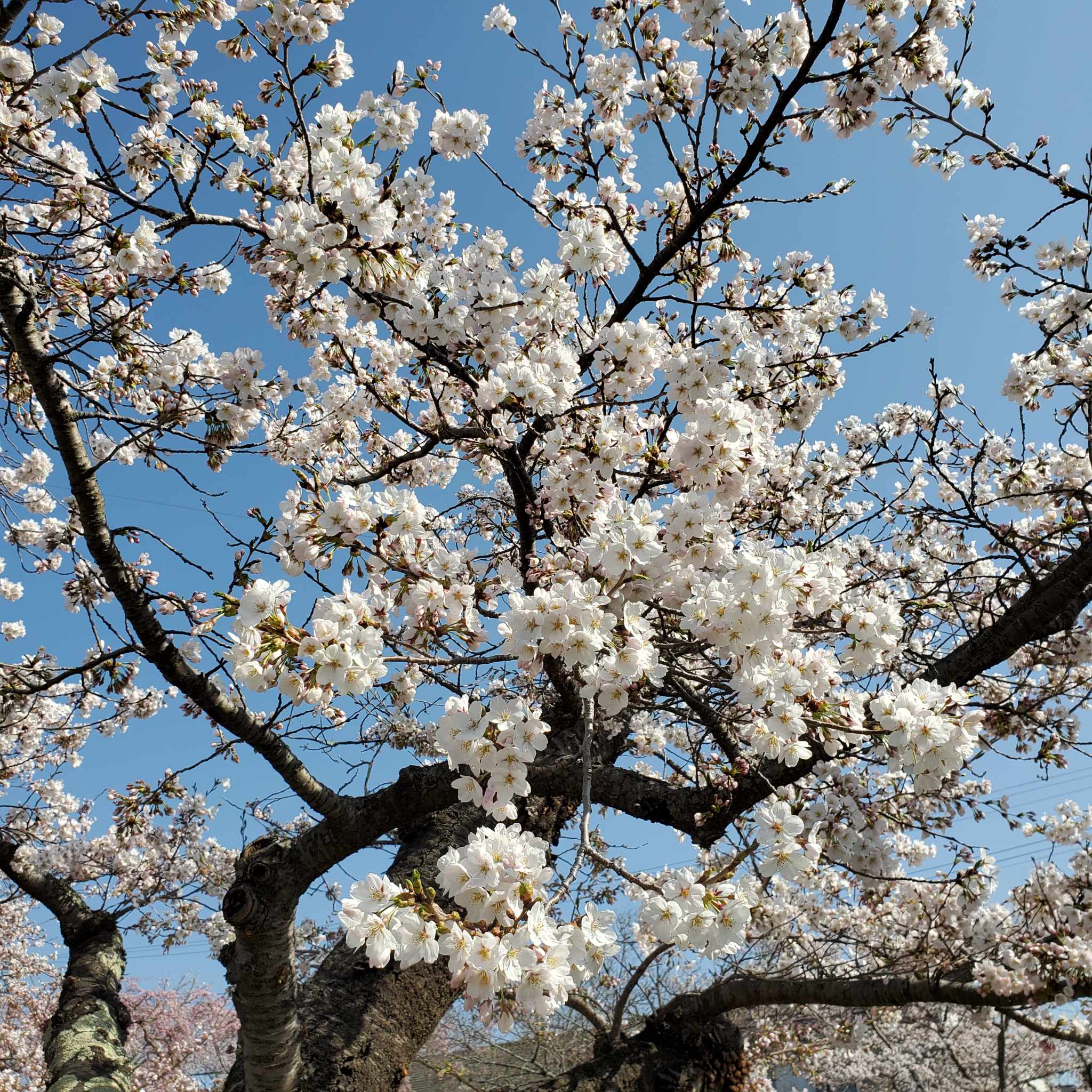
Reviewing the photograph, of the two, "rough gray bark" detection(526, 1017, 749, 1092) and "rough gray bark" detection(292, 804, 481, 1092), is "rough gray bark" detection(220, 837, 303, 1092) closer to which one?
"rough gray bark" detection(292, 804, 481, 1092)

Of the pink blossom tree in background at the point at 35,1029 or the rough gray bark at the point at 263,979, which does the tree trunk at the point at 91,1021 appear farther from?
the pink blossom tree in background at the point at 35,1029

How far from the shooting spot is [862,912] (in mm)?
7000

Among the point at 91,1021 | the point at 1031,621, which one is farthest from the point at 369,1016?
the point at 1031,621

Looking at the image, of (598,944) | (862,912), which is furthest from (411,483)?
(862,912)

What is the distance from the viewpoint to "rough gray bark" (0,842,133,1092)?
3.69 m

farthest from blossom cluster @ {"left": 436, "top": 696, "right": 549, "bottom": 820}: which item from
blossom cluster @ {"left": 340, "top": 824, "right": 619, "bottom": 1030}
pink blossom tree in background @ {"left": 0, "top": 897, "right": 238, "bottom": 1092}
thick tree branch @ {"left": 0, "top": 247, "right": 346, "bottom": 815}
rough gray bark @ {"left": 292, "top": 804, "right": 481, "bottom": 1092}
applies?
pink blossom tree in background @ {"left": 0, "top": 897, "right": 238, "bottom": 1092}

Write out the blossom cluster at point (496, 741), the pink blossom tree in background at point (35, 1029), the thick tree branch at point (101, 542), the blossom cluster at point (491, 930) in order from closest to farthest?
1. the blossom cluster at point (491, 930)
2. the blossom cluster at point (496, 741)
3. the thick tree branch at point (101, 542)
4. the pink blossom tree in background at point (35, 1029)

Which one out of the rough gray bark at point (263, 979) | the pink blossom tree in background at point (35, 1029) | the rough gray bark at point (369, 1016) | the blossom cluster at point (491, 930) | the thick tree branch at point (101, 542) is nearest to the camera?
the blossom cluster at point (491, 930)

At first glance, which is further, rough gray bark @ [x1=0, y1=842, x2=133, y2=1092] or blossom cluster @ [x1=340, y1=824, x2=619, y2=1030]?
rough gray bark @ [x1=0, y1=842, x2=133, y2=1092]

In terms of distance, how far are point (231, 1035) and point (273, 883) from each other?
46.0 feet

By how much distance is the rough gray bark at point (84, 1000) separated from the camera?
3.69 metres

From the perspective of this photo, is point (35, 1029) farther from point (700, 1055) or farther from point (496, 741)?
point (496, 741)

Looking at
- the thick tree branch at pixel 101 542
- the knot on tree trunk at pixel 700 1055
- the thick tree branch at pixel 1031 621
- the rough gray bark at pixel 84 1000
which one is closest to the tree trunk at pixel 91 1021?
the rough gray bark at pixel 84 1000

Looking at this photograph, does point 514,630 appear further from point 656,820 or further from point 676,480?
point 656,820
